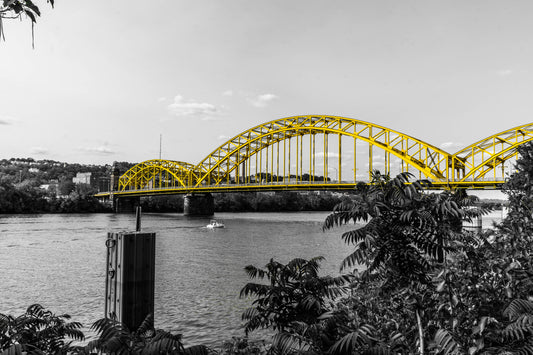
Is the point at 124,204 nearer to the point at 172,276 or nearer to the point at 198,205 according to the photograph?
the point at 198,205

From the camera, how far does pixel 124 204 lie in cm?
10950

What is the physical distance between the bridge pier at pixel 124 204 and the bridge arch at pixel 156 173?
5.83 m

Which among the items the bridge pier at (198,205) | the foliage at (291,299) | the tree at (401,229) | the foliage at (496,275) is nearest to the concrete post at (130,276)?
the foliage at (291,299)

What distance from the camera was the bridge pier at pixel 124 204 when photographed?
107606 millimetres

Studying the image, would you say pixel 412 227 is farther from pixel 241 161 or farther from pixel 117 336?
pixel 241 161

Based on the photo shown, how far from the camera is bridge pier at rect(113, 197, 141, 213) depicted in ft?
353

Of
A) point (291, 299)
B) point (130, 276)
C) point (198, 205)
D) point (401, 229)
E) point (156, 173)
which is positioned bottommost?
point (291, 299)

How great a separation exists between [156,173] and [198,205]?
104 feet

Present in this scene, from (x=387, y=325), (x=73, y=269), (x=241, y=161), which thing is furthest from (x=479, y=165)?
(x=387, y=325)

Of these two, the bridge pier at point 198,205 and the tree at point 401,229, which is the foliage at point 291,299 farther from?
the bridge pier at point 198,205

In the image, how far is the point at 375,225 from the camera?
191 inches

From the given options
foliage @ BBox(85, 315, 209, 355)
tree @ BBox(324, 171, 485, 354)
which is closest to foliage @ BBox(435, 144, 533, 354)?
tree @ BBox(324, 171, 485, 354)

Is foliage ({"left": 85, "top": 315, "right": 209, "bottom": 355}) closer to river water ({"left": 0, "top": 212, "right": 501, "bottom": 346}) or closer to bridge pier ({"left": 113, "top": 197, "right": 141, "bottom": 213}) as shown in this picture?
river water ({"left": 0, "top": 212, "right": 501, "bottom": 346})

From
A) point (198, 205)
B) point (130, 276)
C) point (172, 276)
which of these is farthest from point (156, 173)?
point (130, 276)
